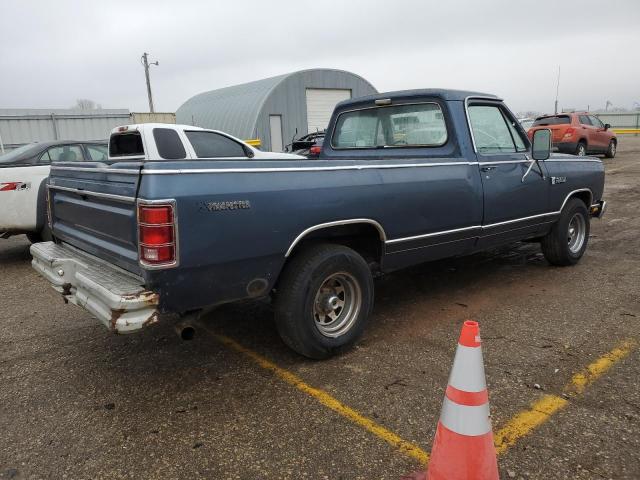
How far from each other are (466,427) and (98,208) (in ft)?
8.46

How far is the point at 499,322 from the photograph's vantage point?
4.21 metres

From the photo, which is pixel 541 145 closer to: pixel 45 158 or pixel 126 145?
pixel 126 145

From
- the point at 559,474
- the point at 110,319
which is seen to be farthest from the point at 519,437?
the point at 110,319

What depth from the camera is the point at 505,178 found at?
4637 mm

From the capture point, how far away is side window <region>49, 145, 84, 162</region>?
7.28 metres

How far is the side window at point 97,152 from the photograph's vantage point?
7.80 m

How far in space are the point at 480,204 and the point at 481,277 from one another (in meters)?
1.44

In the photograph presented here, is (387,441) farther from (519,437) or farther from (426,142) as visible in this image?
(426,142)

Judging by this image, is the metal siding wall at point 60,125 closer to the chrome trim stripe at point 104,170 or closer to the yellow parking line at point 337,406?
the chrome trim stripe at point 104,170

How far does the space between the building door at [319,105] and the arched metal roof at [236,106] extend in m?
1.03

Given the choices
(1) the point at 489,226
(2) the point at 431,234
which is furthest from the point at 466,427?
(1) the point at 489,226

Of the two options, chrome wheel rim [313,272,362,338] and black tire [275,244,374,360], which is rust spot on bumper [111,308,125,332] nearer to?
black tire [275,244,374,360]

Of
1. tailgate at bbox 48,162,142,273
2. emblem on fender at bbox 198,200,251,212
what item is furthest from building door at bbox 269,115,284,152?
emblem on fender at bbox 198,200,251,212

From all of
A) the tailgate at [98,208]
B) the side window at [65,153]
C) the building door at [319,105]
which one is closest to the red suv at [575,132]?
the building door at [319,105]
